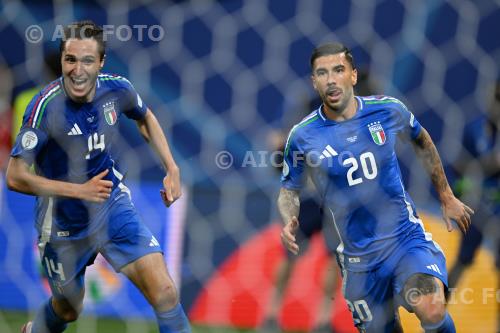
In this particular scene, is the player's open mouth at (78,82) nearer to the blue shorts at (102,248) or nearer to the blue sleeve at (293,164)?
the blue shorts at (102,248)

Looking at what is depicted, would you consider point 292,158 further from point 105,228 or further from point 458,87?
point 458,87

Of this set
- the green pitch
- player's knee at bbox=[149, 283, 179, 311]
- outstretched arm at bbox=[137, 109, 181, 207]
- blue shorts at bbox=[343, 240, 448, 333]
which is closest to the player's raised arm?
blue shorts at bbox=[343, 240, 448, 333]

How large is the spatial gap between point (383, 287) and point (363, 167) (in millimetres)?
549

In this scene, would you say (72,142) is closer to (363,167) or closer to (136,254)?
(136,254)

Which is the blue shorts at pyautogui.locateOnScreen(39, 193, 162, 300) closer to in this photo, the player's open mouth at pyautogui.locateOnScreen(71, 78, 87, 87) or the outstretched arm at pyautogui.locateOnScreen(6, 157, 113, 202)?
the outstretched arm at pyautogui.locateOnScreen(6, 157, 113, 202)

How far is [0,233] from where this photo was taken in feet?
20.3

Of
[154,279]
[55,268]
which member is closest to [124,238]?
[154,279]

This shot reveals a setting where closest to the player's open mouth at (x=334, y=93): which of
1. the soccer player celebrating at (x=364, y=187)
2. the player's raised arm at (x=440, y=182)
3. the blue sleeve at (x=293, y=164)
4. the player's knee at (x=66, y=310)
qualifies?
the soccer player celebrating at (x=364, y=187)

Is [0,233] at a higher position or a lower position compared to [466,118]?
lower

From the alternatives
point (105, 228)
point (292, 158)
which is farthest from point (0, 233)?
point (292, 158)

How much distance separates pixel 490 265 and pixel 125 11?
9.39 ft

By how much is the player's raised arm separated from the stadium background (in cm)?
152

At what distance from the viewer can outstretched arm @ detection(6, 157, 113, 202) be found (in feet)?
12.5

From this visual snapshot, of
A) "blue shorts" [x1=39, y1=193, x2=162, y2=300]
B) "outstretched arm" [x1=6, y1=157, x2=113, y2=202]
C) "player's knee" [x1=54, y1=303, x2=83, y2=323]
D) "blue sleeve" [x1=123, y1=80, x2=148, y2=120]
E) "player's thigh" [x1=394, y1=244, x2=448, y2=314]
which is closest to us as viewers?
"outstretched arm" [x1=6, y1=157, x2=113, y2=202]
